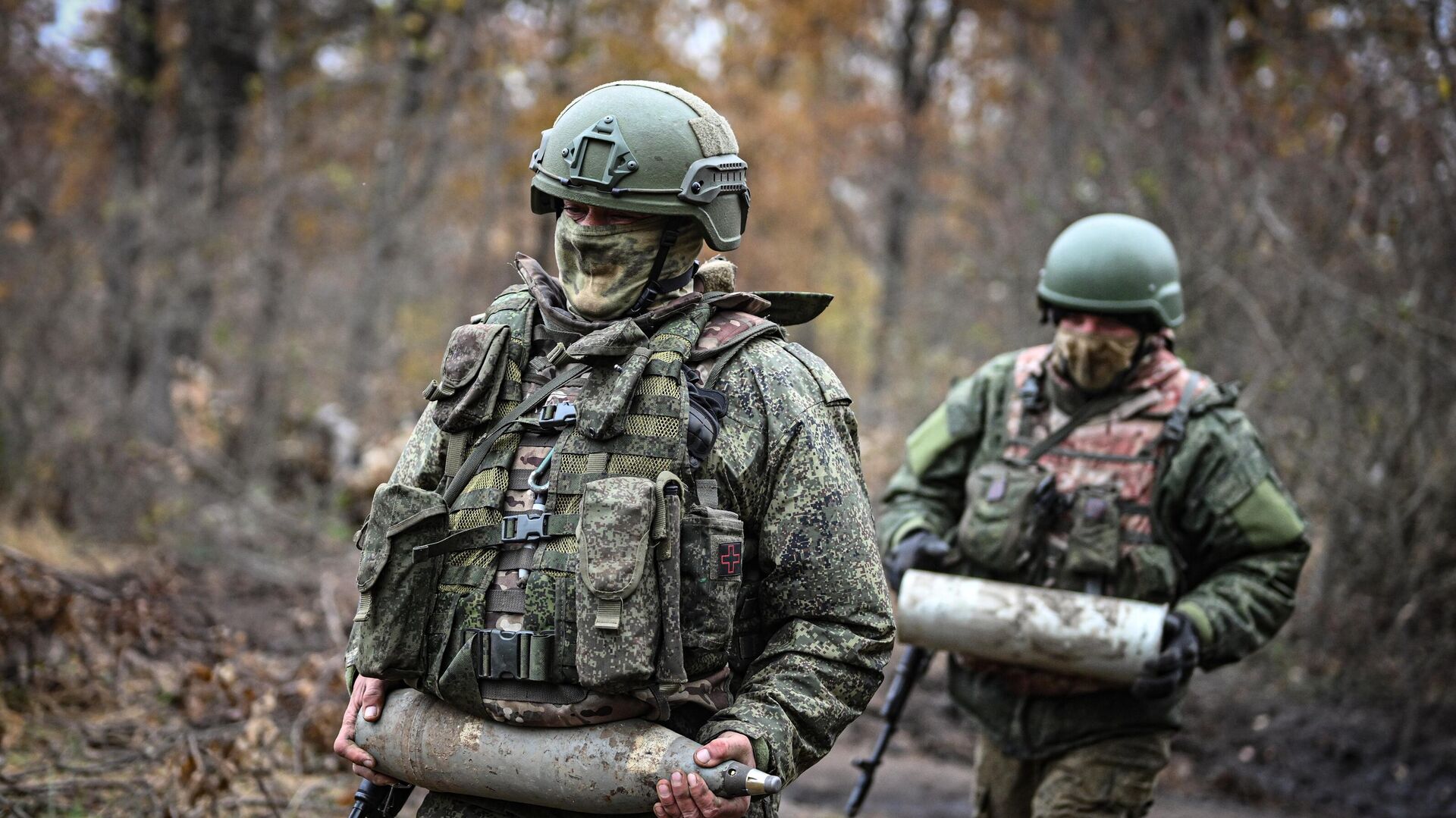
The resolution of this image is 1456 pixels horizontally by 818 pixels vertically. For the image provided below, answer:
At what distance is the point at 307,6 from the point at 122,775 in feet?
36.6

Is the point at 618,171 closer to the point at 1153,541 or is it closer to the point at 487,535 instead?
the point at 487,535

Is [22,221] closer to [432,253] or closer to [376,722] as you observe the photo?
[376,722]

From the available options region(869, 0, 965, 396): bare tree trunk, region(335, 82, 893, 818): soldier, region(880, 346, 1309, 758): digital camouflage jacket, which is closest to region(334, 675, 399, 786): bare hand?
region(335, 82, 893, 818): soldier

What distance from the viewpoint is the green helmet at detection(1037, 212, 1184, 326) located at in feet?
13.4

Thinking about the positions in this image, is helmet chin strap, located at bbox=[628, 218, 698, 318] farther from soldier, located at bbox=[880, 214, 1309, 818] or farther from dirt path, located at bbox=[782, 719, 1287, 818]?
dirt path, located at bbox=[782, 719, 1287, 818]

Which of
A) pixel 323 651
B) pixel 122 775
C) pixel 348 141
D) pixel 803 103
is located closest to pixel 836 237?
pixel 803 103

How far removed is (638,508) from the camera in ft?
7.49

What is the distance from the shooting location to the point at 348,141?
15.4 meters

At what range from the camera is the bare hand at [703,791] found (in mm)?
2219

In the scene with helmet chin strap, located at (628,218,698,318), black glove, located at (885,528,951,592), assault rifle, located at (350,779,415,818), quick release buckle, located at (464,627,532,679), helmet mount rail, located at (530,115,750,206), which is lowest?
assault rifle, located at (350,779,415,818)

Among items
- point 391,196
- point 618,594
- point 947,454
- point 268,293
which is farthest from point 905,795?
point 391,196

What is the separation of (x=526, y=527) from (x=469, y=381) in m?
0.34

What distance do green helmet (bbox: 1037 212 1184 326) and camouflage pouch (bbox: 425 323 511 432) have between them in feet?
7.03

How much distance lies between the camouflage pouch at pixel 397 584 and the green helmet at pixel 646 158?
676 millimetres
